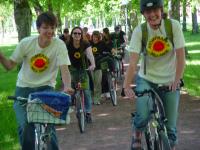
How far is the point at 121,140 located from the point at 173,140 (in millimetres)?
2877

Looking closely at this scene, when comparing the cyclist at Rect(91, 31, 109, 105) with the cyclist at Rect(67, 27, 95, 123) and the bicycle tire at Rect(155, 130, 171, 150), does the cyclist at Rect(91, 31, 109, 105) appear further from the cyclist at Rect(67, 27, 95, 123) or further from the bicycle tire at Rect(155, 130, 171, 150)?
the bicycle tire at Rect(155, 130, 171, 150)

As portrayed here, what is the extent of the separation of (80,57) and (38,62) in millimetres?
4856

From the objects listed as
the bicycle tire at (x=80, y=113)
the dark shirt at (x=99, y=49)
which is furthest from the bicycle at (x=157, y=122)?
the dark shirt at (x=99, y=49)

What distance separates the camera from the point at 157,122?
214 inches

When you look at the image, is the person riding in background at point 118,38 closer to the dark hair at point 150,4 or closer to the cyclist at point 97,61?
the cyclist at point 97,61

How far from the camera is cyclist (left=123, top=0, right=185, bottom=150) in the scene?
5.46m

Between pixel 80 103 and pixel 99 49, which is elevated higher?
pixel 99 49

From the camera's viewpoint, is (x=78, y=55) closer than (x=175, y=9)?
Yes

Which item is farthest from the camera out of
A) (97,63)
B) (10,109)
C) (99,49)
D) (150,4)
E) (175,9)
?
(175,9)

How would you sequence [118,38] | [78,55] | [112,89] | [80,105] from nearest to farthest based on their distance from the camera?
[80,105]
[78,55]
[112,89]
[118,38]

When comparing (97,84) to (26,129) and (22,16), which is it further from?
(26,129)

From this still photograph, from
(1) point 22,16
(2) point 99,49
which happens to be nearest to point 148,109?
(2) point 99,49

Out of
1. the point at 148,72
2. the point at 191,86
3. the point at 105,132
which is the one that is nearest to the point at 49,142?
the point at 148,72

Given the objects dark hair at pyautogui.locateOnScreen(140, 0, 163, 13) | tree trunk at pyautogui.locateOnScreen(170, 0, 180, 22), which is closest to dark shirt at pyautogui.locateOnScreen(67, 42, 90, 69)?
dark hair at pyautogui.locateOnScreen(140, 0, 163, 13)
